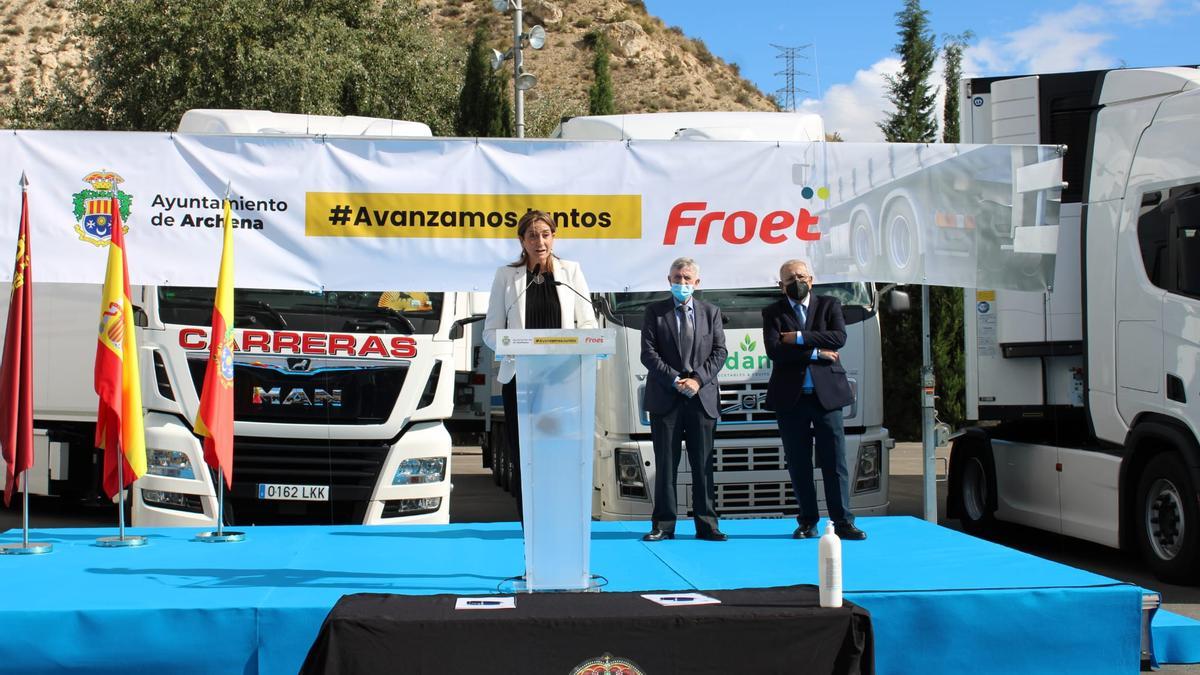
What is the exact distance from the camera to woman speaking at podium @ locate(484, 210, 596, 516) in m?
6.46

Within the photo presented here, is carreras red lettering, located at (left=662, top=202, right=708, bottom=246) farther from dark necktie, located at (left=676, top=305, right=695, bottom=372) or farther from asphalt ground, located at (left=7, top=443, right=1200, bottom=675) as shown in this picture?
asphalt ground, located at (left=7, top=443, right=1200, bottom=675)

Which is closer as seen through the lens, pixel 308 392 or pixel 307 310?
pixel 308 392

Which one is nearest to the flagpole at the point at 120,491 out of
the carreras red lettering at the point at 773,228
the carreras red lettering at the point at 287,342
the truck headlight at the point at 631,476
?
the carreras red lettering at the point at 287,342

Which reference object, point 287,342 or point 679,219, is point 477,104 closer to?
point 679,219

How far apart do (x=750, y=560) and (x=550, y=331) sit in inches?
80.3

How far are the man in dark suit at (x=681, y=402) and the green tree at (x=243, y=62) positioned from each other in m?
18.8

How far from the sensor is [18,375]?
7.04m

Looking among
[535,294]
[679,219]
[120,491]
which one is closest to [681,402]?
[535,294]

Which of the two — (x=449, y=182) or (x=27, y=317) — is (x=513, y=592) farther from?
(x=449, y=182)

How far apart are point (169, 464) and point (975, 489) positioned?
737 cm

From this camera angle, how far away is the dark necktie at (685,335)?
297 inches

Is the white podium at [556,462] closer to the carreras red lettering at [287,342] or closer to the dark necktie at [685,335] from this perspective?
the dark necktie at [685,335]

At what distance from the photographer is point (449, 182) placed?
8992 mm

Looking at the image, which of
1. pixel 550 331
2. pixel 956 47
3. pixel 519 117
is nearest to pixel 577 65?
pixel 956 47
